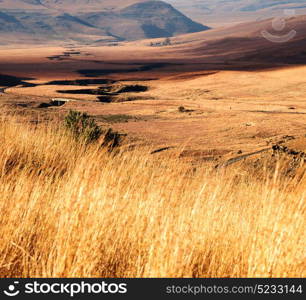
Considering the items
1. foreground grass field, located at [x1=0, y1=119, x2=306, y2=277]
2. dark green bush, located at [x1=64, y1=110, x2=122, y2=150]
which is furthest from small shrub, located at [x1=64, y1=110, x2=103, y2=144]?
foreground grass field, located at [x1=0, y1=119, x2=306, y2=277]

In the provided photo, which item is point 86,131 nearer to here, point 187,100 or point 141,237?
point 141,237

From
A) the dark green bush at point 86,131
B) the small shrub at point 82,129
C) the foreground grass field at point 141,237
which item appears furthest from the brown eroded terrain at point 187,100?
the foreground grass field at point 141,237

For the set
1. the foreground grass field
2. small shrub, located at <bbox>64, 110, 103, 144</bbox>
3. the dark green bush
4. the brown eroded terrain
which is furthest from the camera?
the brown eroded terrain

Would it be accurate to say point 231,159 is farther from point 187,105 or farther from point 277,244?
point 187,105

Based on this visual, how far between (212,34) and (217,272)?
161m

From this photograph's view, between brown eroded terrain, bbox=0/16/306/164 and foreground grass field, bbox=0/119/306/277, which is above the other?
foreground grass field, bbox=0/119/306/277

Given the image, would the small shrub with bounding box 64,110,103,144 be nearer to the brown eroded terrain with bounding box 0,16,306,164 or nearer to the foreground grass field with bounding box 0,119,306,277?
the brown eroded terrain with bounding box 0,16,306,164

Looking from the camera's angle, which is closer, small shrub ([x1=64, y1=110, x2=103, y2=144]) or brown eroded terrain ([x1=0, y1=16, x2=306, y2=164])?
small shrub ([x1=64, y1=110, x2=103, y2=144])

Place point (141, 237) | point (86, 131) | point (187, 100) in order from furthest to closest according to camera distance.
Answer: point (187, 100) → point (86, 131) → point (141, 237)

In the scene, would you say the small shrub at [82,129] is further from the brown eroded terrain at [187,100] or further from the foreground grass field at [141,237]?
the foreground grass field at [141,237]

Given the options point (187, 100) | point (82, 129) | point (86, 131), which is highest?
point (86, 131)

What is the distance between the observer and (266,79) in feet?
149

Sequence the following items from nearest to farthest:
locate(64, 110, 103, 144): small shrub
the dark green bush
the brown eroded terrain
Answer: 1. locate(64, 110, 103, 144): small shrub
2. the dark green bush
3. the brown eroded terrain

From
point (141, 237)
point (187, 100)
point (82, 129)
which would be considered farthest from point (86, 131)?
point (187, 100)
